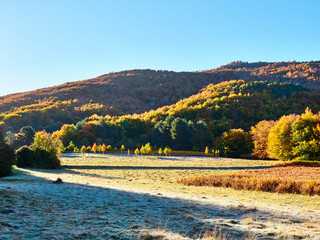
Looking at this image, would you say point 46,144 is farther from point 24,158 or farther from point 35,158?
point 24,158

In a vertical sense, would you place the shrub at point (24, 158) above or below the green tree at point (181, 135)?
below

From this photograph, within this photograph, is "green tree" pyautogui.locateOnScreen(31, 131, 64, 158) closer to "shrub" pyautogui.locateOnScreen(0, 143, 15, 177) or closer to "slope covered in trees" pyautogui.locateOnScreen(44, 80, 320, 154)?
"shrub" pyautogui.locateOnScreen(0, 143, 15, 177)

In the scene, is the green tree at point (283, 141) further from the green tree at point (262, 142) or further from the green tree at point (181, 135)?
the green tree at point (181, 135)

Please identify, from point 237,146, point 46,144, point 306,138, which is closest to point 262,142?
point 237,146

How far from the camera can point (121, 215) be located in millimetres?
9312

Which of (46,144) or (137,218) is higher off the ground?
(46,144)

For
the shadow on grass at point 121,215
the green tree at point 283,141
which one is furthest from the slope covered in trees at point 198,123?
the shadow on grass at point 121,215

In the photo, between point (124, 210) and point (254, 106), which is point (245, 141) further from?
point (124, 210)

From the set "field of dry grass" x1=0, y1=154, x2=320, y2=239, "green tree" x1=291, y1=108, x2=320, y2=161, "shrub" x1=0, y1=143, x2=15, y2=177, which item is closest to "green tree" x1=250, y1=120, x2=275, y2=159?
"green tree" x1=291, y1=108, x2=320, y2=161

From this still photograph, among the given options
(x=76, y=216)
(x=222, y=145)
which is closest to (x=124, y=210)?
(x=76, y=216)

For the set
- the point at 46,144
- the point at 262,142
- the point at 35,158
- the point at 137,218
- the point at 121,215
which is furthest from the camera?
the point at 262,142

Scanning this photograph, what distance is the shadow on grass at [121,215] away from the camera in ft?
23.4

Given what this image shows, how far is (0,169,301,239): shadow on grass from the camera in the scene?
7125 mm

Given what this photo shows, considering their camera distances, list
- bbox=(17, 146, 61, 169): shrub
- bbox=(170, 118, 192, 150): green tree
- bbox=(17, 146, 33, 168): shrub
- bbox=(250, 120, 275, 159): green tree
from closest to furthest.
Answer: bbox=(17, 146, 33, 168): shrub
bbox=(17, 146, 61, 169): shrub
bbox=(250, 120, 275, 159): green tree
bbox=(170, 118, 192, 150): green tree
